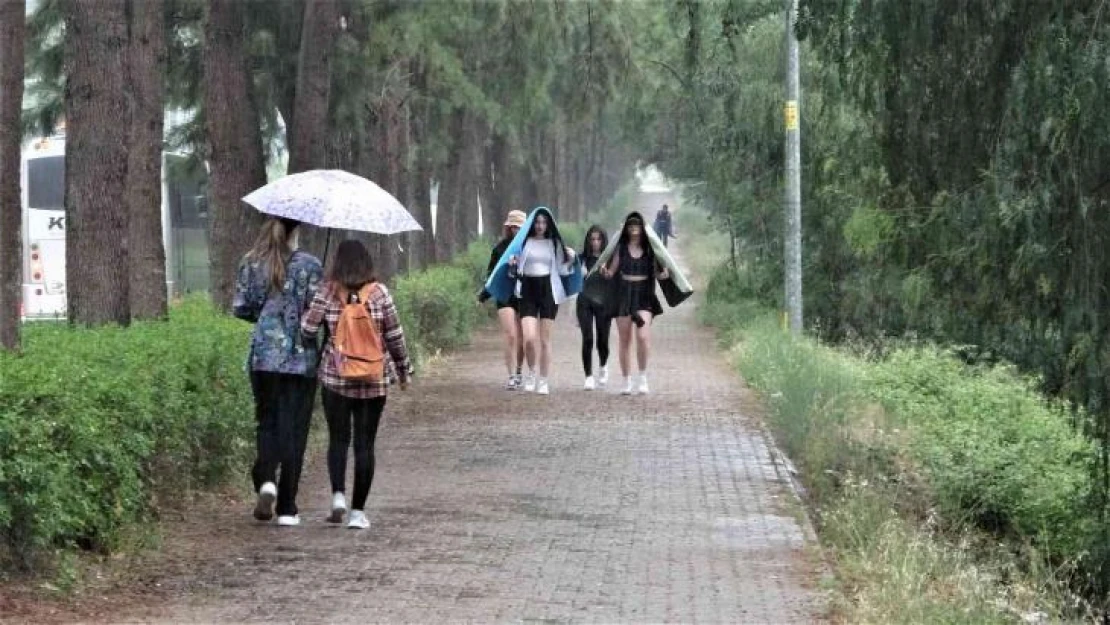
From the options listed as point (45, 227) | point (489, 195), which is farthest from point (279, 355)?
point (489, 195)

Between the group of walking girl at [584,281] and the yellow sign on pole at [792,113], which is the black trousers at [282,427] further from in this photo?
the yellow sign on pole at [792,113]

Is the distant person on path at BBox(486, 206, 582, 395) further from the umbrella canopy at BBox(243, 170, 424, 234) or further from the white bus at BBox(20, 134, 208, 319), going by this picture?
the white bus at BBox(20, 134, 208, 319)

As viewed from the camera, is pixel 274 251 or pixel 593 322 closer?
pixel 274 251

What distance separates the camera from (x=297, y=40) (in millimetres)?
20469

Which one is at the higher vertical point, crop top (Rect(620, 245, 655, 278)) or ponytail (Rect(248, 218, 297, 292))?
ponytail (Rect(248, 218, 297, 292))

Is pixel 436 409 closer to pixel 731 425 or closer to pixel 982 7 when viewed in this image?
pixel 731 425

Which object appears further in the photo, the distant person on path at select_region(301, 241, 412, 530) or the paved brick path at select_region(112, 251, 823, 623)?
the distant person on path at select_region(301, 241, 412, 530)

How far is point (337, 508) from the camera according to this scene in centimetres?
1059

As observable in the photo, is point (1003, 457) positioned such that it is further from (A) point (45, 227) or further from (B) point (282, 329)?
(A) point (45, 227)

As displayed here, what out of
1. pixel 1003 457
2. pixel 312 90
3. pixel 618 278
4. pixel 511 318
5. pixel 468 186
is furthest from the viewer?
pixel 468 186

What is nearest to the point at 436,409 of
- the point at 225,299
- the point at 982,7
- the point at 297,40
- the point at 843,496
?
the point at 225,299

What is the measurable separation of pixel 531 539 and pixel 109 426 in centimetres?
254

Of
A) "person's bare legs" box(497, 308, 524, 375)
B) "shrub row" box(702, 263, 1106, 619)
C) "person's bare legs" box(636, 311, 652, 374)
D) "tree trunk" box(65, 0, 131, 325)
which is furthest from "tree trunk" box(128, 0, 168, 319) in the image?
"shrub row" box(702, 263, 1106, 619)

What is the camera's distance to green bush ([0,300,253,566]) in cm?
780
